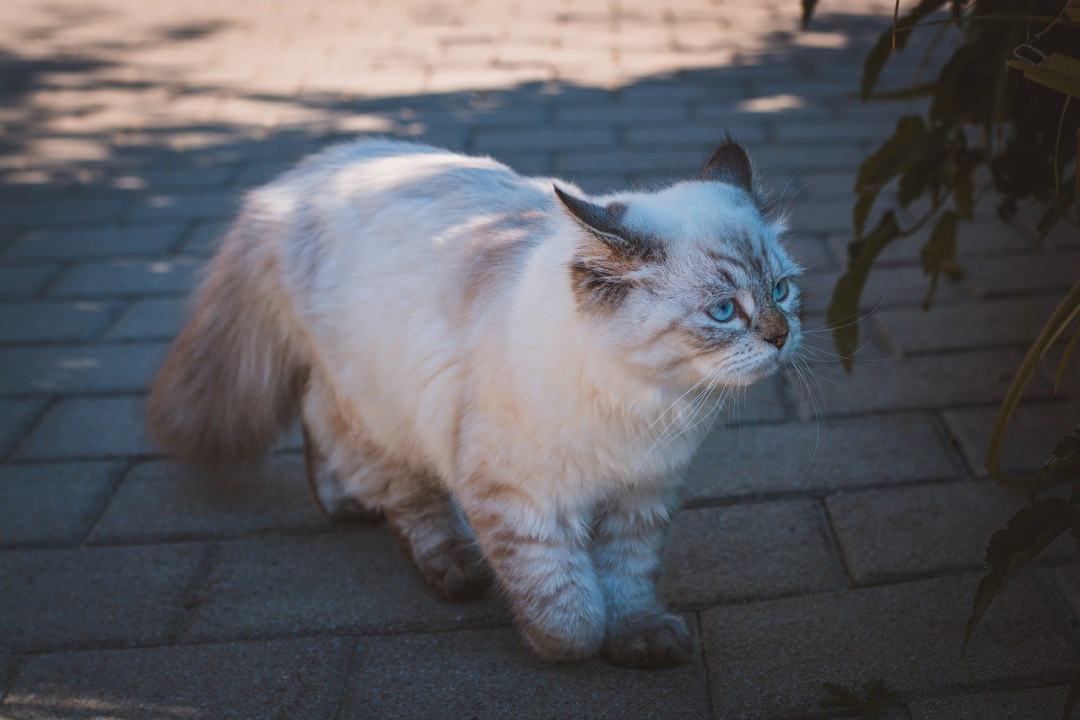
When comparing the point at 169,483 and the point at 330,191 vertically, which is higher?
the point at 330,191

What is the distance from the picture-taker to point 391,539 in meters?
2.69

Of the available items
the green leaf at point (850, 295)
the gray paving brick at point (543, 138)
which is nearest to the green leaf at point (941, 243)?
the green leaf at point (850, 295)

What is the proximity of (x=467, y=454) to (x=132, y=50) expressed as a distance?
5134 mm

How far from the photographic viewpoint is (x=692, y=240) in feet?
6.56

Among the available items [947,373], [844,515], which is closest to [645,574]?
[844,515]

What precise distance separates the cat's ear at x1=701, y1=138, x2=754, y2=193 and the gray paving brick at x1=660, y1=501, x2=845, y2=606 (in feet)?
2.77

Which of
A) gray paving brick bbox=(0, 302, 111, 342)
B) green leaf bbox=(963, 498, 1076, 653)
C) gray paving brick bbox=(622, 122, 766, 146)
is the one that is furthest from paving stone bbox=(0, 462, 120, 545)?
gray paving brick bbox=(622, 122, 766, 146)

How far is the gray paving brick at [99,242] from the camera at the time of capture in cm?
411

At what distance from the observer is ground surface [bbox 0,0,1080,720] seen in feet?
7.18

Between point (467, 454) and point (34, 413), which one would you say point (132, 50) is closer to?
point (34, 413)

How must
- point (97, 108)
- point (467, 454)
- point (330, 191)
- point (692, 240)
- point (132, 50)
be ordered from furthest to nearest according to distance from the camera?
point (132, 50)
point (97, 108)
point (330, 191)
point (467, 454)
point (692, 240)

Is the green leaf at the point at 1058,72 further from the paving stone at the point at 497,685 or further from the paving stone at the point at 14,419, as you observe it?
the paving stone at the point at 14,419

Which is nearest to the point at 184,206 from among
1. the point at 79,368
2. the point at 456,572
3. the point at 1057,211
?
the point at 79,368

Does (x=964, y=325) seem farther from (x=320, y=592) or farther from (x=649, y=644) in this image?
(x=320, y=592)
